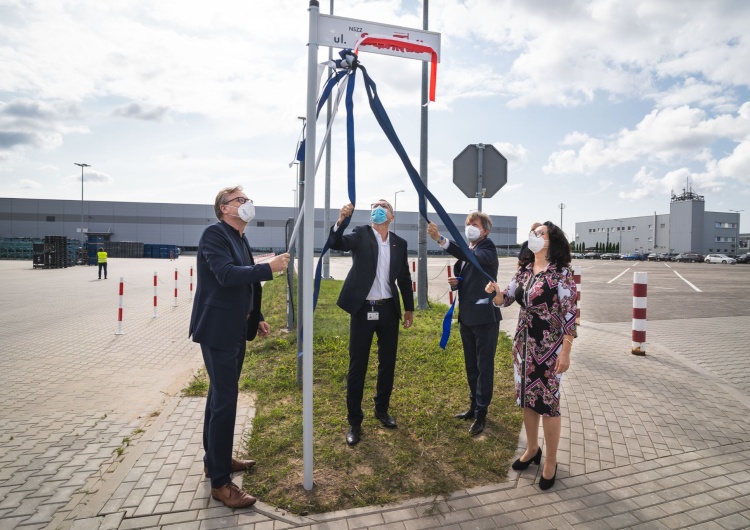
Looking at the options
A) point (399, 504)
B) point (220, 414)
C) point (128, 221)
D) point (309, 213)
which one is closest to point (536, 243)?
point (309, 213)

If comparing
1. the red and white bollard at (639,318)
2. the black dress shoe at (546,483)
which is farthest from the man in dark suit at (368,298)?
the red and white bollard at (639,318)

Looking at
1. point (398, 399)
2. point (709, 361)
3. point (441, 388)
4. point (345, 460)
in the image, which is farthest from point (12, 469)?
point (709, 361)

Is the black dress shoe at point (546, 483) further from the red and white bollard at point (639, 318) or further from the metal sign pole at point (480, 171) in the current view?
the red and white bollard at point (639, 318)

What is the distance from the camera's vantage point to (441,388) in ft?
16.8

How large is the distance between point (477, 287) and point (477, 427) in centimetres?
126

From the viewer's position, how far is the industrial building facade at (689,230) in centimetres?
7944

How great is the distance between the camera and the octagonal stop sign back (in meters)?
5.86

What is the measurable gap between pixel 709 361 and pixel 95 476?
7793mm

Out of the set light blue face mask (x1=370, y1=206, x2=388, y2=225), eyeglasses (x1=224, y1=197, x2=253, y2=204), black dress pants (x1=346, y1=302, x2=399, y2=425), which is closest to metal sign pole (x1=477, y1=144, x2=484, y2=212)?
light blue face mask (x1=370, y1=206, x2=388, y2=225)

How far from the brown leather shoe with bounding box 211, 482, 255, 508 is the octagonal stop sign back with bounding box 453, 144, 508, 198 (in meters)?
4.40

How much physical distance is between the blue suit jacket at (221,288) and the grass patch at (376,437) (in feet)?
→ 3.65

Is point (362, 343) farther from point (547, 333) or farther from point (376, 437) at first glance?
point (547, 333)

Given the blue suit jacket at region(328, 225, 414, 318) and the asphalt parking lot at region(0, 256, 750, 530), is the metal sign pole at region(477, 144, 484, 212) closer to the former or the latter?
the blue suit jacket at region(328, 225, 414, 318)

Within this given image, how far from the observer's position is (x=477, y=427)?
401 centimetres
